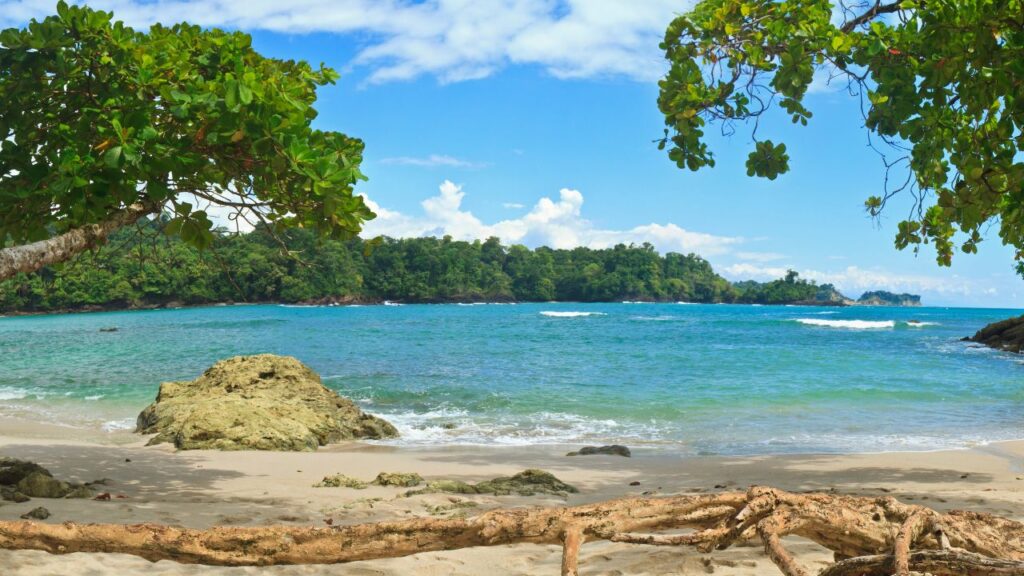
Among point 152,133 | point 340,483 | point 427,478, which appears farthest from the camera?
point 427,478

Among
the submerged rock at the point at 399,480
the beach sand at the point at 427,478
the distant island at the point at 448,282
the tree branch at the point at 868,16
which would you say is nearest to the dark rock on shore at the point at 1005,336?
the beach sand at the point at 427,478

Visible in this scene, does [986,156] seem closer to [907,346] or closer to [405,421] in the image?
[405,421]

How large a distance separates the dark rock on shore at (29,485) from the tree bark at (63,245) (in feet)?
7.86

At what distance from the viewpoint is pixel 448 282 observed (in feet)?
419

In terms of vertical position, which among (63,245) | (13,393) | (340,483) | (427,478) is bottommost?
(13,393)

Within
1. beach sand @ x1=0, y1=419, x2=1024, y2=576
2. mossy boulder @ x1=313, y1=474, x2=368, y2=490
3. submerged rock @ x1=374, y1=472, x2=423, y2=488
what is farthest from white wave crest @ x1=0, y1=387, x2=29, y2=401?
submerged rock @ x1=374, y1=472, x2=423, y2=488

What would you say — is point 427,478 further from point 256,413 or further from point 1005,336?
point 1005,336

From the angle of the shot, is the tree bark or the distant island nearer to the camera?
the tree bark

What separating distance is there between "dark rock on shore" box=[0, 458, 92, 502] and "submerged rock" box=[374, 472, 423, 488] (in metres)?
2.83

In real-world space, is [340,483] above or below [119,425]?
above

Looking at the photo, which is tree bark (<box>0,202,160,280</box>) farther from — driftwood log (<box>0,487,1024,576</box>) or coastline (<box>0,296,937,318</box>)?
coastline (<box>0,296,937,318</box>)

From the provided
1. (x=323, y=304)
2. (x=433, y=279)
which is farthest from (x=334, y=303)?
(x=433, y=279)

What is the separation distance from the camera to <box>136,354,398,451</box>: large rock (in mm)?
11141

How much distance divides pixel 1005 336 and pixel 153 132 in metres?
44.0
